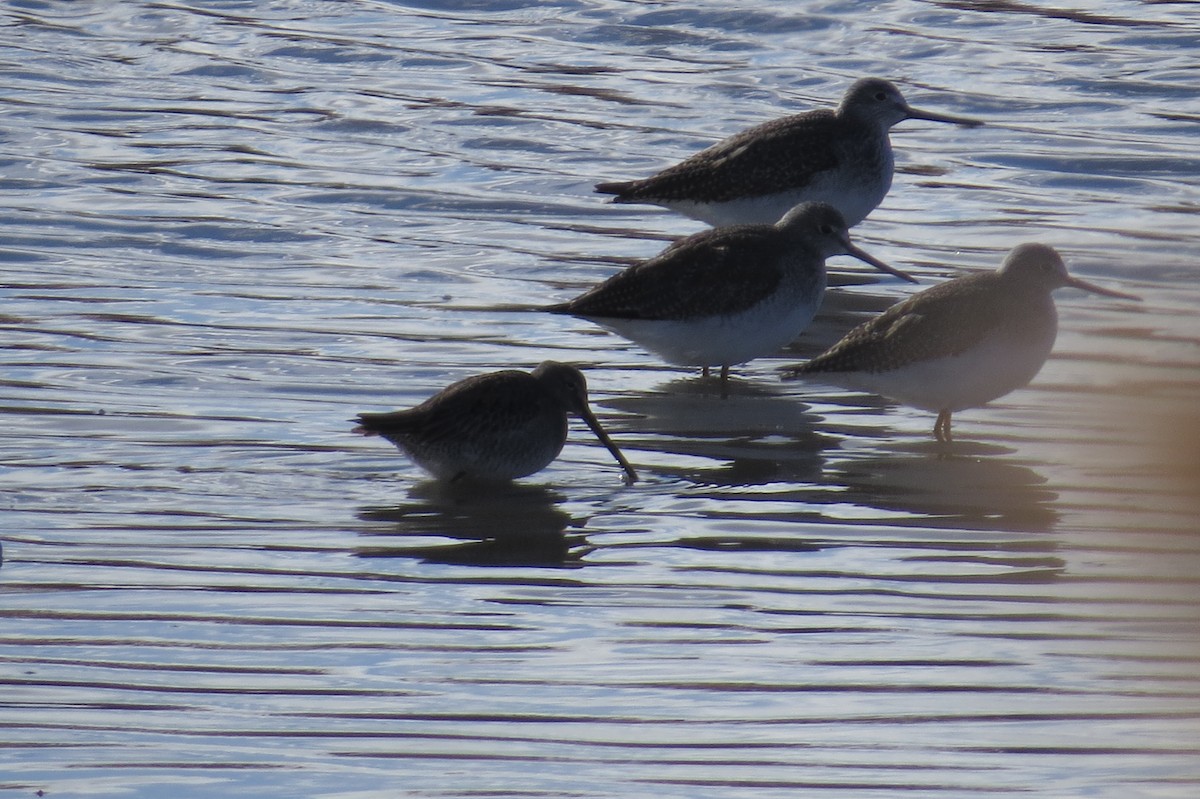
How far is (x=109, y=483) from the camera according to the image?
273 inches

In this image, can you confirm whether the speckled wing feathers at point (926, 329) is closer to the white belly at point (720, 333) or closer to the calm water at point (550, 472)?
the calm water at point (550, 472)

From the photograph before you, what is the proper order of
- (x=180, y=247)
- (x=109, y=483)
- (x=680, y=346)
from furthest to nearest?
(x=180, y=247)
(x=680, y=346)
(x=109, y=483)

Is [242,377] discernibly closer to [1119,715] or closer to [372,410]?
[372,410]

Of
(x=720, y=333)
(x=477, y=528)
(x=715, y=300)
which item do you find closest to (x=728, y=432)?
(x=720, y=333)

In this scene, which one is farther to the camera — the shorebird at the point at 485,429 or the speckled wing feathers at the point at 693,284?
the speckled wing feathers at the point at 693,284

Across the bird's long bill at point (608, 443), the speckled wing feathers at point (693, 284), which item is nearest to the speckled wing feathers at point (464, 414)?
the bird's long bill at point (608, 443)

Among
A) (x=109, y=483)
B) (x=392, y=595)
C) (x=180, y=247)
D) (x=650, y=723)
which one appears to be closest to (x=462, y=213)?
(x=180, y=247)

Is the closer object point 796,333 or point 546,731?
point 546,731

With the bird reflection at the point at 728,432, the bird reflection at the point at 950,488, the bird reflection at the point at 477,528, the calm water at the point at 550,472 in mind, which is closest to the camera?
the calm water at the point at 550,472

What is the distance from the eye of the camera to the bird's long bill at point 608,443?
731cm

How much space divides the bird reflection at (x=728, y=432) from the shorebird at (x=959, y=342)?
302 mm

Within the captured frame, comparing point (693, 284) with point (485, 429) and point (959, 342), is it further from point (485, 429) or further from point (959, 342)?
point (485, 429)

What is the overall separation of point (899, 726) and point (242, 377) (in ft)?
15.1

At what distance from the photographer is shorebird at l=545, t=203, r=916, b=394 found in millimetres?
8828
